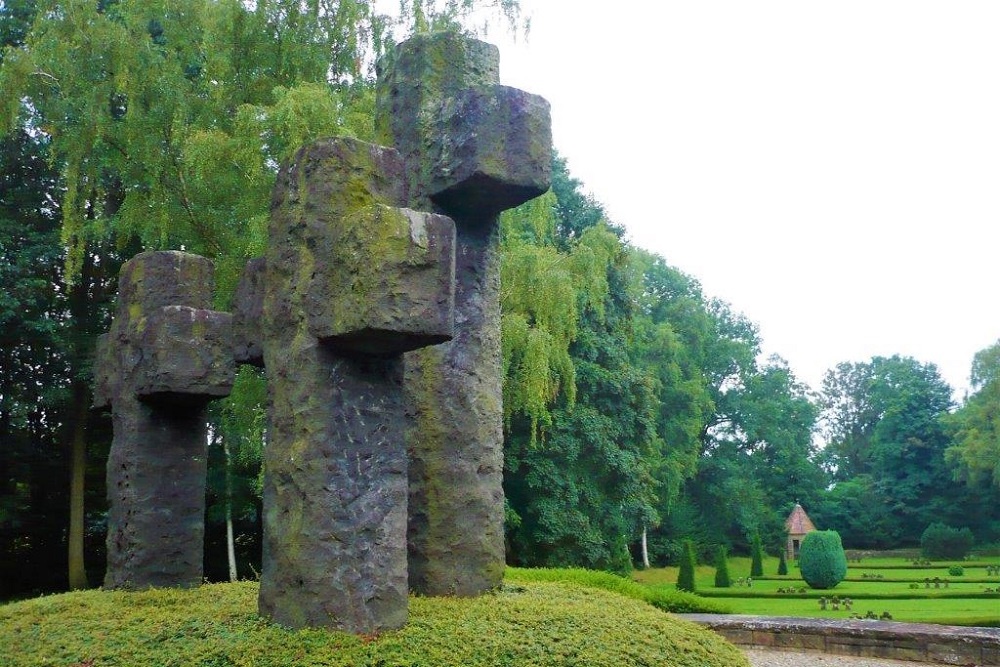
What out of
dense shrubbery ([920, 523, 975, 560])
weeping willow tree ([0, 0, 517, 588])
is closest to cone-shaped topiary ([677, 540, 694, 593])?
weeping willow tree ([0, 0, 517, 588])

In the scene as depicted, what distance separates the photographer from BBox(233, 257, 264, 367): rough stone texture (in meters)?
6.84

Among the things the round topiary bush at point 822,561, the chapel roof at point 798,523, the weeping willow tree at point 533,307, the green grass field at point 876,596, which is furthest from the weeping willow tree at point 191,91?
the chapel roof at point 798,523

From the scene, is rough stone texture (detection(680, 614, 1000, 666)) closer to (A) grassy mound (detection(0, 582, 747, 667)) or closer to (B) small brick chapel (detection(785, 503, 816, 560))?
(A) grassy mound (detection(0, 582, 747, 667))

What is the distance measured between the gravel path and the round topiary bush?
40.6 ft

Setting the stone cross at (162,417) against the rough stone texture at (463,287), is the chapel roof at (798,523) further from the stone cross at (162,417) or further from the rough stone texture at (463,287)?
the rough stone texture at (463,287)

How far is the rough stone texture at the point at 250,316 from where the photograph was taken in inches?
269

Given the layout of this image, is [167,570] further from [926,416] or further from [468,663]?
[926,416]

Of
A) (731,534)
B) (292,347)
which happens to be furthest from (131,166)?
(731,534)

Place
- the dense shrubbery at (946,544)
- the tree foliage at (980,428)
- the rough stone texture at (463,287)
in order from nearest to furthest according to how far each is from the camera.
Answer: the rough stone texture at (463,287), the dense shrubbery at (946,544), the tree foliage at (980,428)

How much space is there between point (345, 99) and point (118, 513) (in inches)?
317

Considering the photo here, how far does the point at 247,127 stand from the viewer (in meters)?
12.6

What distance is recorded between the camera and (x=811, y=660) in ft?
36.0

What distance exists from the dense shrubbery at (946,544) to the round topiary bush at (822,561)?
18467 millimetres

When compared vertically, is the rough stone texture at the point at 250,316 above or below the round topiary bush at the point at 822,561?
above
